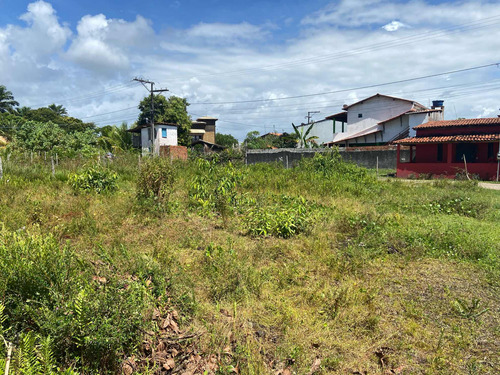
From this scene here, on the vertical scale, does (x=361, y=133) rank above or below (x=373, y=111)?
below

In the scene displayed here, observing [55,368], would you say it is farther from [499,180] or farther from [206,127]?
[206,127]

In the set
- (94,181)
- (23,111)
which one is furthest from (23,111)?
(94,181)

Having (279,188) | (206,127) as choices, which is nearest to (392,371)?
(279,188)

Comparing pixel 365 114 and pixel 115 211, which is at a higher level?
pixel 365 114

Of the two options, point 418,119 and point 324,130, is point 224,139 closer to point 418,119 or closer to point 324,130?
point 324,130

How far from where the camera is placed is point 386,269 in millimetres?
5020

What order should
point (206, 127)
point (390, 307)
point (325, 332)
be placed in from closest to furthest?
point (325, 332) → point (390, 307) → point (206, 127)

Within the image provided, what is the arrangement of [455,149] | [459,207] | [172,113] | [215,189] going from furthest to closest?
1. [172,113]
2. [455,149]
3. [459,207]
4. [215,189]

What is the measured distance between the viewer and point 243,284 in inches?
167

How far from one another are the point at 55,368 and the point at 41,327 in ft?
1.00

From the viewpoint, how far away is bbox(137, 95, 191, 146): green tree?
126 feet

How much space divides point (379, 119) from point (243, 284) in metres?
35.4

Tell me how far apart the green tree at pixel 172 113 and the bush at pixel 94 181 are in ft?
93.1

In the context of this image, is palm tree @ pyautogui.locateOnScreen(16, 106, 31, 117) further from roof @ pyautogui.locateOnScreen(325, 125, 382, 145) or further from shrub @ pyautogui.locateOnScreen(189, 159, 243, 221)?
shrub @ pyautogui.locateOnScreen(189, 159, 243, 221)
